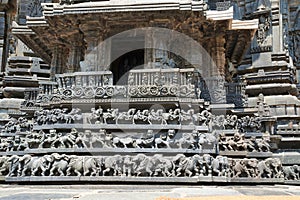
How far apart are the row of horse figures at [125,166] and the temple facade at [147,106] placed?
3 centimetres

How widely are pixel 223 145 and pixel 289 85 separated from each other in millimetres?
8915

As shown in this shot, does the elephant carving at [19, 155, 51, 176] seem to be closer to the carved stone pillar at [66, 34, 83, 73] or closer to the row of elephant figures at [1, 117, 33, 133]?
the row of elephant figures at [1, 117, 33, 133]

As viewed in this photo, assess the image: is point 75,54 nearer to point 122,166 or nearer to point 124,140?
point 124,140

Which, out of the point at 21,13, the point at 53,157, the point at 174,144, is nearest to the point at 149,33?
the point at 174,144

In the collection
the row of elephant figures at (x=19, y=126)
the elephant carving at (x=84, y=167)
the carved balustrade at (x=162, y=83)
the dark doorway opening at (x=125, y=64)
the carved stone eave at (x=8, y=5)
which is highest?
the carved stone eave at (x=8, y=5)

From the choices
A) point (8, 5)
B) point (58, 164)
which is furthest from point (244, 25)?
point (8, 5)

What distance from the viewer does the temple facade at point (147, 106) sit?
10734 mm

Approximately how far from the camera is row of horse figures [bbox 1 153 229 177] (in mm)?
10477

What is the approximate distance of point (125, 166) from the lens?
10.5 meters

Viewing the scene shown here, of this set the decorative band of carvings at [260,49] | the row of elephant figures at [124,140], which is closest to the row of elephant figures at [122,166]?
the row of elephant figures at [124,140]

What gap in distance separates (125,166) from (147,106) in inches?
104

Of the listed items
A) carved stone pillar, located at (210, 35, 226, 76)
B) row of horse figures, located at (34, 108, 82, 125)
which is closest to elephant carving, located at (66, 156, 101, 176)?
row of horse figures, located at (34, 108, 82, 125)

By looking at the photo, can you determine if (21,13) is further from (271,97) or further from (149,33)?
(271,97)

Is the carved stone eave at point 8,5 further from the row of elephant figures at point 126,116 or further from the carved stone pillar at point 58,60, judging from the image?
the row of elephant figures at point 126,116
